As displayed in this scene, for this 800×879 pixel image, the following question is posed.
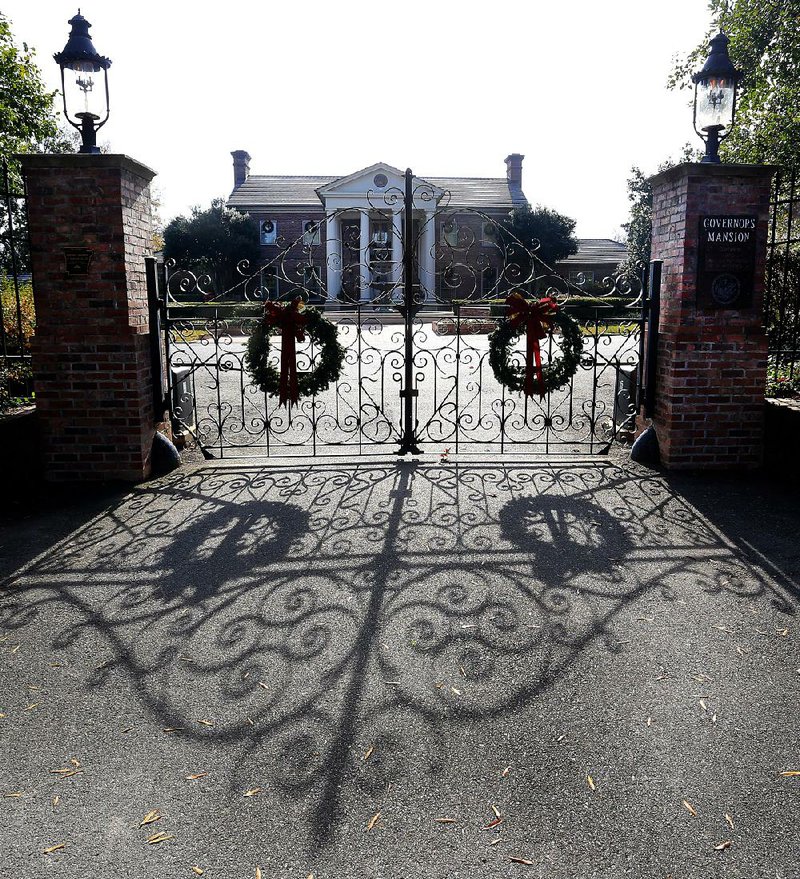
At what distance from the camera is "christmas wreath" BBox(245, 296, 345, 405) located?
6570 millimetres

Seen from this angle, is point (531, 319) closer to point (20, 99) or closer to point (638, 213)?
point (20, 99)

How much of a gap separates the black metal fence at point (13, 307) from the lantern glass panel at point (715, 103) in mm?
6102

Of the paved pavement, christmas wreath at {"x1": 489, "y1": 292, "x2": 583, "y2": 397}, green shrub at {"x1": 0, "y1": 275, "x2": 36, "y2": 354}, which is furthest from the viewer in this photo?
green shrub at {"x1": 0, "y1": 275, "x2": 36, "y2": 354}

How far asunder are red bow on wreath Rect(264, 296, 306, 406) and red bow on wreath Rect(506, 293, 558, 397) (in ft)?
6.25

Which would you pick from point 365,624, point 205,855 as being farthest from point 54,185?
point 205,855

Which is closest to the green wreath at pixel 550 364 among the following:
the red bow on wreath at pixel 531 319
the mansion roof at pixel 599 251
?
the red bow on wreath at pixel 531 319

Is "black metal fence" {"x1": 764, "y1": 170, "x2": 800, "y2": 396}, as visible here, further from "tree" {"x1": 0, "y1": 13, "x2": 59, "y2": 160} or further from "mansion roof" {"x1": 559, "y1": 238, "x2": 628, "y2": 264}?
"mansion roof" {"x1": 559, "y1": 238, "x2": 628, "y2": 264}

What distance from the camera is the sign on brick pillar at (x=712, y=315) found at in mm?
6375

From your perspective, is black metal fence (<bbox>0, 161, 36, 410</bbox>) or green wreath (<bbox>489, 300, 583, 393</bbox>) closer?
black metal fence (<bbox>0, 161, 36, 410</bbox>)

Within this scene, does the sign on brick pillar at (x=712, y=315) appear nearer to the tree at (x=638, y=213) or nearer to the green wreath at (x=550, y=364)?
the green wreath at (x=550, y=364)

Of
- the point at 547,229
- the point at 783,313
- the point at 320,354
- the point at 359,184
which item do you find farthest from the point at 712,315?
the point at 359,184

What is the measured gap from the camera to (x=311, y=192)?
1818 inches

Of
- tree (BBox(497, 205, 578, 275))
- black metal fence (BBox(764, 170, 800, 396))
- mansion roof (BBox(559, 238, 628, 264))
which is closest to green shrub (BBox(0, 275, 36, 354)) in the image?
black metal fence (BBox(764, 170, 800, 396))

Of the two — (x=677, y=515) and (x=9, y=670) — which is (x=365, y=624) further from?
(x=677, y=515)
